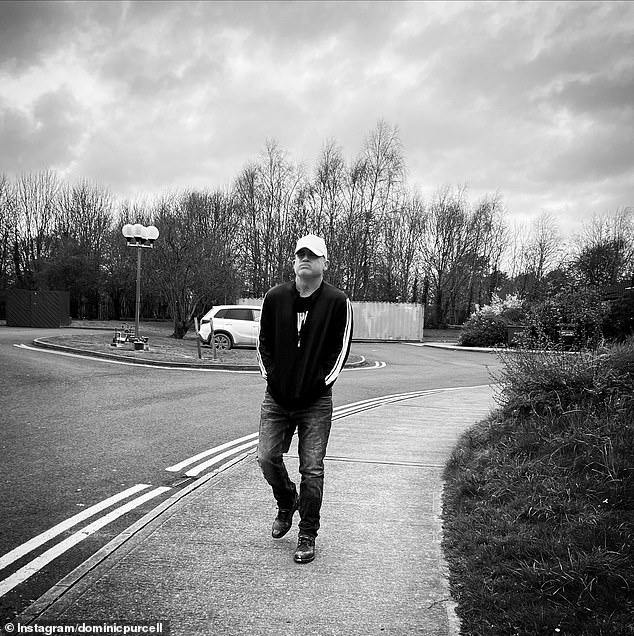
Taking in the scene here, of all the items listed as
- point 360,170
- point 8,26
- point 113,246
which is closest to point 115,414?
point 8,26

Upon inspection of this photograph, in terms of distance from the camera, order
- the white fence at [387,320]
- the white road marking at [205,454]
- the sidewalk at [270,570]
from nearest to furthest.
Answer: the sidewalk at [270,570] < the white road marking at [205,454] < the white fence at [387,320]

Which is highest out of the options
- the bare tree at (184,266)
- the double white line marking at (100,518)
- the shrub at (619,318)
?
the bare tree at (184,266)

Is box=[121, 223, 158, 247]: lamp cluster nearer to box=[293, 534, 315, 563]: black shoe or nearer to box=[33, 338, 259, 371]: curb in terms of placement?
box=[33, 338, 259, 371]: curb

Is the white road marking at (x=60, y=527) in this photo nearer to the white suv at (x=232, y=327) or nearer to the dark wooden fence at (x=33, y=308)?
the white suv at (x=232, y=327)

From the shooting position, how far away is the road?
163 inches

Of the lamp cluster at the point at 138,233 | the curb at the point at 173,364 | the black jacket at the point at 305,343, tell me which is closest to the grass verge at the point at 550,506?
the black jacket at the point at 305,343

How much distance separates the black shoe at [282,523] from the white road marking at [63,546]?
4.04 ft

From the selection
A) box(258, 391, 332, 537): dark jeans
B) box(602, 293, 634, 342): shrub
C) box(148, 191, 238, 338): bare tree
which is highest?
box(148, 191, 238, 338): bare tree

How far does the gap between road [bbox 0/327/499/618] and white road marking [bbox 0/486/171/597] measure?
0.03 m

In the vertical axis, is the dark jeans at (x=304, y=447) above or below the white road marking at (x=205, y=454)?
above

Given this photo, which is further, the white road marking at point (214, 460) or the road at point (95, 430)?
the white road marking at point (214, 460)

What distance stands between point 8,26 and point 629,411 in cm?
1456

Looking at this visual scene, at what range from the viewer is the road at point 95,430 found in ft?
13.6

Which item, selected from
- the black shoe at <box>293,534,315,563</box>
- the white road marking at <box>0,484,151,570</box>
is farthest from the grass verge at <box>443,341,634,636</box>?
the white road marking at <box>0,484,151,570</box>
